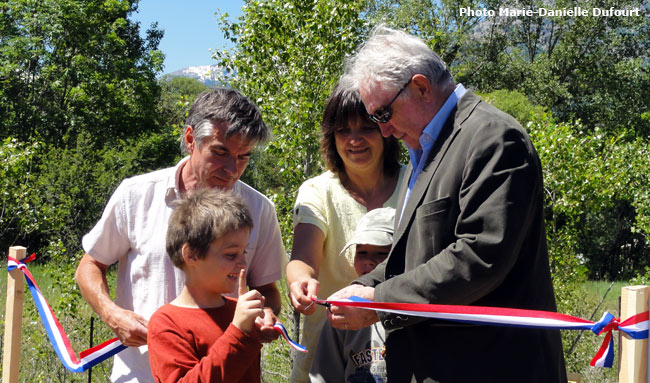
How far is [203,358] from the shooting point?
2.31 metres

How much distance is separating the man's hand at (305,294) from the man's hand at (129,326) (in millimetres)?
613

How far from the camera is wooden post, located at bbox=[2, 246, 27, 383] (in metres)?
3.48

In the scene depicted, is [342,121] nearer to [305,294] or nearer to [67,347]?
[305,294]

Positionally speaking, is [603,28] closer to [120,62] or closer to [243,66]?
[120,62]

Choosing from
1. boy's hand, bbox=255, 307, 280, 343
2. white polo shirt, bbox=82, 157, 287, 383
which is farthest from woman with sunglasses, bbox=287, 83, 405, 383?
boy's hand, bbox=255, 307, 280, 343

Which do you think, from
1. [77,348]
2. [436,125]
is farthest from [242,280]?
[77,348]

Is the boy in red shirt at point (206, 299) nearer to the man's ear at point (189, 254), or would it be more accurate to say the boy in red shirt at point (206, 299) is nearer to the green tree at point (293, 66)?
the man's ear at point (189, 254)

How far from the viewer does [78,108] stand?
98.5 feet

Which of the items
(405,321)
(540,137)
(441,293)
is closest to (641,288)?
(441,293)

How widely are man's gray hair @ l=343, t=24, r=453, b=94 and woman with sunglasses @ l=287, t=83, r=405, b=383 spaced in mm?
649

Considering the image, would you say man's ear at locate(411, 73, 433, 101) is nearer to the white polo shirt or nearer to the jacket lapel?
the jacket lapel

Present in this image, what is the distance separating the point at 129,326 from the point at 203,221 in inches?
22.0

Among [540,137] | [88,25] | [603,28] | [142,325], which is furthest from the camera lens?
[603,28]

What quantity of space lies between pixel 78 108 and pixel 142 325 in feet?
96.3
